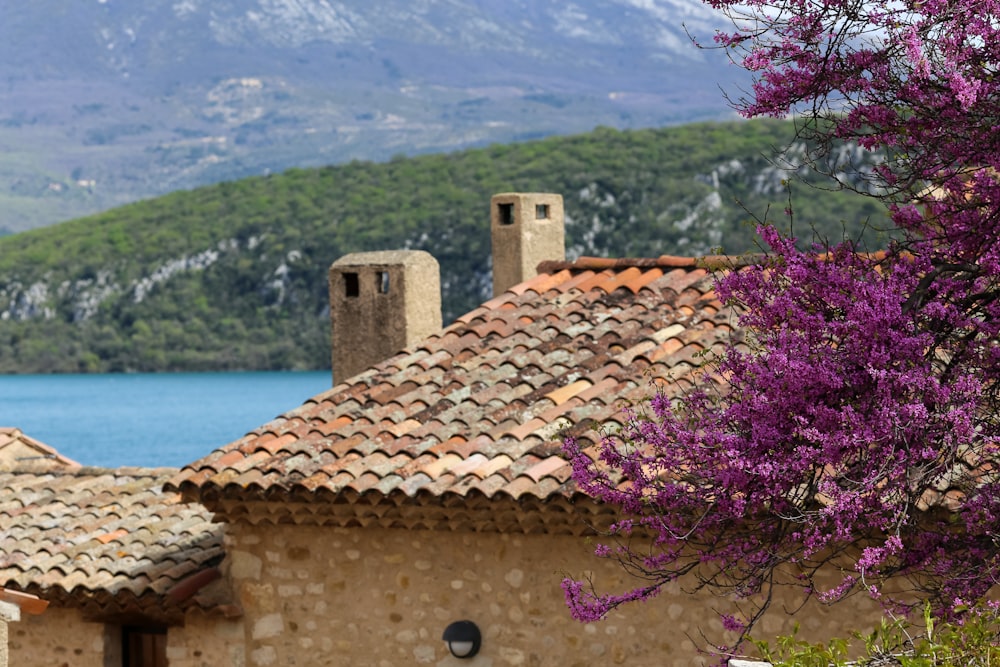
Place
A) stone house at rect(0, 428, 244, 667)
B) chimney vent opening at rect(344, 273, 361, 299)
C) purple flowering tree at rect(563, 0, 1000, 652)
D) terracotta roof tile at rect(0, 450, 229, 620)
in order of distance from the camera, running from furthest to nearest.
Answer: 1. chimney vent opening at rect(344, 273, 361, 299)
2. terracotta roof tile at rect(0, 450, 229, 620)
3. stone house at rect(0, 428, 244, 667)
4. purple flowering tree at rect(563, 0, 1000, 652)

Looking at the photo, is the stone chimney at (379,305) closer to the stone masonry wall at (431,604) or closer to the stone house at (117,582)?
the stone house at (117,582)

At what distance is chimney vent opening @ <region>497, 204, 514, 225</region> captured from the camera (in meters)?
12.7

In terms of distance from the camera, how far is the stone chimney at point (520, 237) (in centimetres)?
1257

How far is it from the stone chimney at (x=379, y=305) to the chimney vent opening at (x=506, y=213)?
1.24 m

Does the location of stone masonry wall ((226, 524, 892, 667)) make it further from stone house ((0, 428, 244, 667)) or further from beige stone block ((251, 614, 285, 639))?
stone house ((0, 428, 244, 667))

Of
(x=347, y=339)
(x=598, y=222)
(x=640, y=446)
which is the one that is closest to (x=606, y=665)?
(x=640, y=446)

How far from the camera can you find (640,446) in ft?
24.1

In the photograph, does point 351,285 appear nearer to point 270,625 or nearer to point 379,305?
point 379,305

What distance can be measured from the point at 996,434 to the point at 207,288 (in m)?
63.7

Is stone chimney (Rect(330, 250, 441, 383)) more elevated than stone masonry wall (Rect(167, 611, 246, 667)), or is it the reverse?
stone chimney (Rect(330, 250, 441, 383))

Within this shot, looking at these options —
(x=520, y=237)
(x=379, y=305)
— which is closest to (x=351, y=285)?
(x=379, y=305)

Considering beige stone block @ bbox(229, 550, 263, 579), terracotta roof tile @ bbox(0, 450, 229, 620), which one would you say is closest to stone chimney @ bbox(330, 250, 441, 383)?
terracotta roof tile @ bbox(0, 450, 229, 620)

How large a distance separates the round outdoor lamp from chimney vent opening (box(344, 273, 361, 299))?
3474 millimetres

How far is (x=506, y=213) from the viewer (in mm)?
12789
